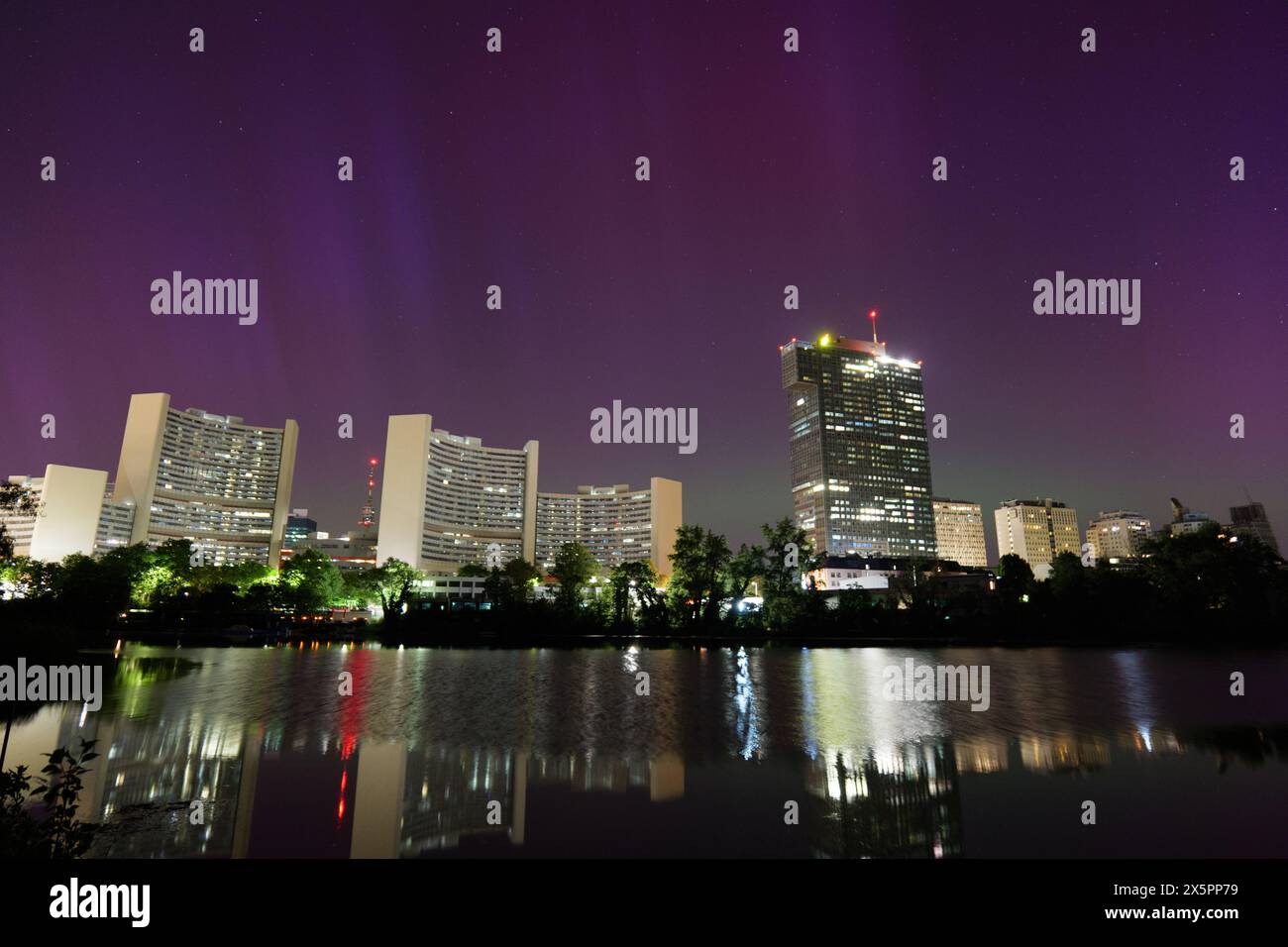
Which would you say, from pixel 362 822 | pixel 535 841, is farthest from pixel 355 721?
pixel 535 841

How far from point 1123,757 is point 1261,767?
329cm

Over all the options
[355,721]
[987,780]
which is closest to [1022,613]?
[987,780]

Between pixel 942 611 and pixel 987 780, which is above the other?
pixel 942 611

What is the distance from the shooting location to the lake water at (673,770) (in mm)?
12273

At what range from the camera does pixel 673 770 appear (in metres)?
17.3

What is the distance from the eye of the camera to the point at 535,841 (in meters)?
11.9

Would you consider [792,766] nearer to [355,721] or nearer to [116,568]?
[355,721]

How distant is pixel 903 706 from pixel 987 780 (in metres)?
12.7

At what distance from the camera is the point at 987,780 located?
16469mm

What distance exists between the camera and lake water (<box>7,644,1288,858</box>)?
483 inches

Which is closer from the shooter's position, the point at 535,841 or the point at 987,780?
the point at 535,841
